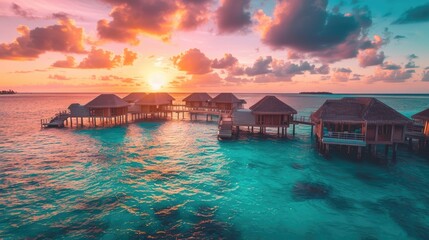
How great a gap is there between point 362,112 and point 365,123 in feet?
4.76

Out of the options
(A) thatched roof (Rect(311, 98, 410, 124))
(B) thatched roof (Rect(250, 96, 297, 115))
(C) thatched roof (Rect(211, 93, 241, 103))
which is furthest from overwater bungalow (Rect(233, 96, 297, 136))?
(C) thatched roof (Rect(211, 93, 241, 103))

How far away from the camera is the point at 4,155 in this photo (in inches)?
963

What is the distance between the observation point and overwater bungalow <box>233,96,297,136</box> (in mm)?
31641

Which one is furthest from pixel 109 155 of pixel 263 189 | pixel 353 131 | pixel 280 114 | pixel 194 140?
pixel 353 131

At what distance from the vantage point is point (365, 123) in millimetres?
22531

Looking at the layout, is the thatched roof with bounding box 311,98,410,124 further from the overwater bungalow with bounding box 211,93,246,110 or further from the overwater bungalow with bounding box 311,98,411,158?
the overwater bungalow with bounding box 211,93,246,110

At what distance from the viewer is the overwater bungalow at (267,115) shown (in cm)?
3164

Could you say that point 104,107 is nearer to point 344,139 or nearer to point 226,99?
point 226,99

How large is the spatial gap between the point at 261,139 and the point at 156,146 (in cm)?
1494

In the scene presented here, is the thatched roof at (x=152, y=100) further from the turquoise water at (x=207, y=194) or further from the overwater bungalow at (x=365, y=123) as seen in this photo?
the overwater bungalow at (x=365, y=123)

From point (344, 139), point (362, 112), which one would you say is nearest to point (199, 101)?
point (344, 139)

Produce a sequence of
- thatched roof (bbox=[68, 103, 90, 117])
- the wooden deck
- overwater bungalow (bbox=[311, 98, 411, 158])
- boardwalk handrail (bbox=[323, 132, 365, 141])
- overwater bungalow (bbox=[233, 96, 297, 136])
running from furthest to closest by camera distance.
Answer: thatched roof (bbox=[68, 103, 90, 117]) < overwater bungalow (bbox=[233, 96, 297, 136]) < boardwalk handrail (bbox=[323, 132, 365, 141]) < the wooden deck < overwater bungalow (bbox=[311, 98, 411, 158])

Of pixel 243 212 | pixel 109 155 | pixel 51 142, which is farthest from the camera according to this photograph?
pixel 51 142

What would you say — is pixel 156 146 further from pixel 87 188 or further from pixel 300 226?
pixel 300 226
